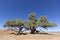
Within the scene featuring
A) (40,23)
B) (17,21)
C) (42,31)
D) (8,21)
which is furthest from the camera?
(8,21)

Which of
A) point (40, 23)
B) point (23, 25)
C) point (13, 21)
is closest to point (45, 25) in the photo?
point (40, 23)

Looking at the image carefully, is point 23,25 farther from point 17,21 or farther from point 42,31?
point 42,31

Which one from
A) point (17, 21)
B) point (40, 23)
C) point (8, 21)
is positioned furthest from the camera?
point (8, 21)

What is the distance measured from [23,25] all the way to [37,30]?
5193 millimetres

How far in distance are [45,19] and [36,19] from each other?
3.04m

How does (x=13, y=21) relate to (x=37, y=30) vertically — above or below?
above

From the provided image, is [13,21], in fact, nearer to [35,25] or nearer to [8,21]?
[8,21]

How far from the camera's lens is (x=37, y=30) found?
144 ft

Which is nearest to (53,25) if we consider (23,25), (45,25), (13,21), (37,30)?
(45,25)

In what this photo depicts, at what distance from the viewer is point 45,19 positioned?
42031 millimetres

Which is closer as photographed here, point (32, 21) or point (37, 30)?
point (32, 21)

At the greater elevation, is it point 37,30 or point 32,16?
point 32,16

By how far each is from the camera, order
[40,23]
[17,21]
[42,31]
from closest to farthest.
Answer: [40,23] → [17,21] → [42,31]

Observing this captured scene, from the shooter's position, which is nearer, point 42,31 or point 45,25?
point 45,25
